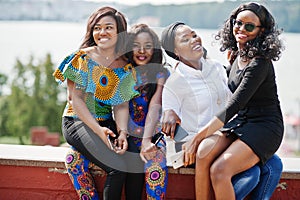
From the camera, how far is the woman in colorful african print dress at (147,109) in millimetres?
2398

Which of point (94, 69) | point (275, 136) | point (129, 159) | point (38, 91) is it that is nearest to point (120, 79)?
point (94, 69)

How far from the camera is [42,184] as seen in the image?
2643 millimetres

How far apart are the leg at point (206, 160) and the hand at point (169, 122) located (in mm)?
208

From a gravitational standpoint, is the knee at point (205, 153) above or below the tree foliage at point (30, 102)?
above

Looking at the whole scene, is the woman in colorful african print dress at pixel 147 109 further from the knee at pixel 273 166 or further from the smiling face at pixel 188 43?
the knee at pixel 273 166

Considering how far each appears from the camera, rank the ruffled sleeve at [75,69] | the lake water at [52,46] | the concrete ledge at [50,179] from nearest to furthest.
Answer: the ruffled sleeve at [75,69] < the concrete ledge at [50,179] < the lake water at [52,46]

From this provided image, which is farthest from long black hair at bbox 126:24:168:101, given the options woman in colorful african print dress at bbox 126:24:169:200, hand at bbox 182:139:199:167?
hand at bbox 182:139:199:167

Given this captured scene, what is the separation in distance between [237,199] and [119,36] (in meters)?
0.98

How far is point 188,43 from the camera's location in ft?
8.11

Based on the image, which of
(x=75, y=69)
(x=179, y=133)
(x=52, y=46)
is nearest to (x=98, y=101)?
(x=75, y=69)

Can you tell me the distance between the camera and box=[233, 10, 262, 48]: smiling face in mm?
2330

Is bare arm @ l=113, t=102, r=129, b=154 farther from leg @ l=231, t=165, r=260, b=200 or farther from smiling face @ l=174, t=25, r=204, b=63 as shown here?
leg @ l=231, t=165, r=260, b=200

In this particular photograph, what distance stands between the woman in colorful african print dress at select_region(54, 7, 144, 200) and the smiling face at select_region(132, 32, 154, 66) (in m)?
0.07

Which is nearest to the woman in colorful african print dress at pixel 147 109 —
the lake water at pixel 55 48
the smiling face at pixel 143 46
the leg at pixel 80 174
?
the smiling face at pixel 143 46
